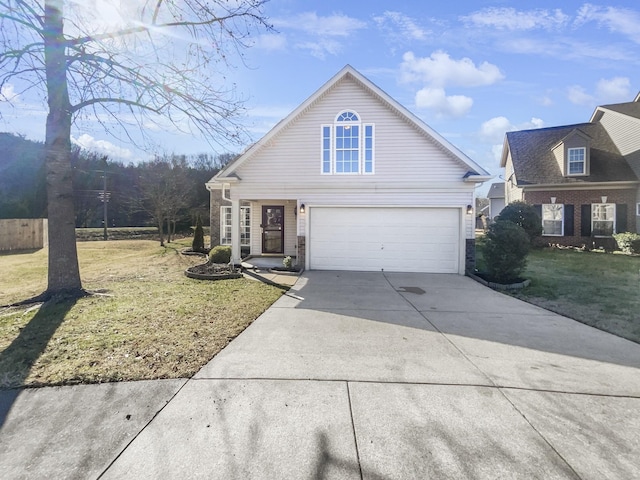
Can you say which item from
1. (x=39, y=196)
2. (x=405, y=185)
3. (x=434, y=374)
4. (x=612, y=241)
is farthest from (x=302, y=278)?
(x=39, y=196)

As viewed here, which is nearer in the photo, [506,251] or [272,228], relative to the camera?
[506,251]

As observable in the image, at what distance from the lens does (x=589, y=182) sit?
16391 mm

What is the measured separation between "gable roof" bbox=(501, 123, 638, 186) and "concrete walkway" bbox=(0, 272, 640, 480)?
1563 cm

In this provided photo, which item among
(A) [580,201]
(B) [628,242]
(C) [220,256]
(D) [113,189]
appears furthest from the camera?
(D) [113,189]

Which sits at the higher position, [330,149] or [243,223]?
[330,149]

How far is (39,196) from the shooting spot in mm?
28188

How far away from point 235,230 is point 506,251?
8643 millimetres

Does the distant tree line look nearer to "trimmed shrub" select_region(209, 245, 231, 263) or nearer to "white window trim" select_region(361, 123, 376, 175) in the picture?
"trimmed shrub" select_region(209, 245, 231, 263)

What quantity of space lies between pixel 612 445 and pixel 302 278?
7861 millimetres

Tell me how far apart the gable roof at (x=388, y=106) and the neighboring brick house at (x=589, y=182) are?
9.42 metres

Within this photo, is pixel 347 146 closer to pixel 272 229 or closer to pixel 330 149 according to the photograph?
pixel 330 149

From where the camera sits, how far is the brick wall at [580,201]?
16.0m

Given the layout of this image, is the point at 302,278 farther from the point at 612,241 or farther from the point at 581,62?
the point at 612,241

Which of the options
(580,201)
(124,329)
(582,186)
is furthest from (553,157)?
(124,329)
